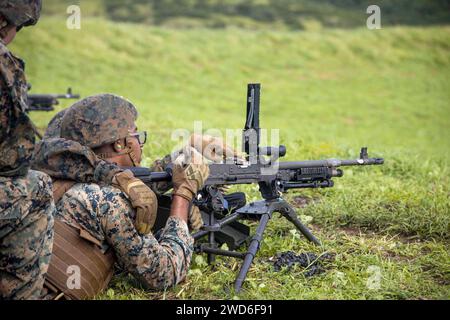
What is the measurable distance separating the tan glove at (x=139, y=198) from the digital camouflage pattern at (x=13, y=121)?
0.79 metres

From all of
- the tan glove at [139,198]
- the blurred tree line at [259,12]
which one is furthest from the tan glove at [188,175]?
the blurred tree line at [259,12]

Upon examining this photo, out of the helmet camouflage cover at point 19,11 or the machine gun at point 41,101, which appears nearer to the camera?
the helmet camouflage cover at point 19,11

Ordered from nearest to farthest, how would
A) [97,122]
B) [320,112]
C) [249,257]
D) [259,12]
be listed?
[97,122] → [249,257] → [320,112] → [259,12]

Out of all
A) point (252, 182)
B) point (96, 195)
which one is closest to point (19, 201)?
point (96, 195)

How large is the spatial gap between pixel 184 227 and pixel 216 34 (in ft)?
79.7

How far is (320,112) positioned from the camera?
2242 centimetres

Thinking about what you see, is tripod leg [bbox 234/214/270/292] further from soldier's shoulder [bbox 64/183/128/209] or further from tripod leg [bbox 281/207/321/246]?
soldier's shoulder [bbox 64/183/128/209]

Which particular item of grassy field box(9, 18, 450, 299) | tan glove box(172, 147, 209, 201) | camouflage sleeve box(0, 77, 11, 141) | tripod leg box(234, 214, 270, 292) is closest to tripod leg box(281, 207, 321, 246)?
grassy field box(9, 18, 450, 299)

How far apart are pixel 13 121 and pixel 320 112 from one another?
18991mm

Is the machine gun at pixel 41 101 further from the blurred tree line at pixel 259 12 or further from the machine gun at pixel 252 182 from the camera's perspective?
the blurred tree line at pixel 259 12

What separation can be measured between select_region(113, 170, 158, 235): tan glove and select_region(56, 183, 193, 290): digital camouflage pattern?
5 cm

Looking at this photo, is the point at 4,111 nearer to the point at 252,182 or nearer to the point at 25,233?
the point at 25,233

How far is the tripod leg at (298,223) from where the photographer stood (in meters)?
6.00
